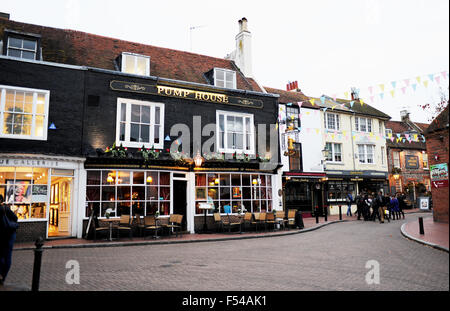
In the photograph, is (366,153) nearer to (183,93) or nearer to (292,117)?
(292,117)

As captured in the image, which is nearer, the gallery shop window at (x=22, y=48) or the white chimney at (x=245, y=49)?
the gallery shop window at (x=22, y=48)

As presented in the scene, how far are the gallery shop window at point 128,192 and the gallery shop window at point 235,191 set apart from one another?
179 cm

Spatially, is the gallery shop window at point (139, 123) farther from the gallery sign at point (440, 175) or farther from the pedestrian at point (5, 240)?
the gallery sign at point (440, 175)

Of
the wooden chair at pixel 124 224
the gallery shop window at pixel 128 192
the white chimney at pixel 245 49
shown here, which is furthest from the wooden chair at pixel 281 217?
the white chimney at pixel 245 49

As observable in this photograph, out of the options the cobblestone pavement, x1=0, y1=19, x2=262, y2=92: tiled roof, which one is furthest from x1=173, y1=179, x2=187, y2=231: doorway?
x1=0, y1=19, x2=262, y2=92: tiled roof

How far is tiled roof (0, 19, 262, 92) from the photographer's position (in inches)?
609

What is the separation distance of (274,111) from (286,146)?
555cm

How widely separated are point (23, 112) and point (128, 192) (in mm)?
5180

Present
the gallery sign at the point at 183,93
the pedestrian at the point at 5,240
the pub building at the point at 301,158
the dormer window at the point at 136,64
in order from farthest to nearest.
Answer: the pub building at the point at 301,158 → the dormer window at the point at 136,64 → the gallery sign at the point at 183,93 → the pedestrian at the point at 5,240

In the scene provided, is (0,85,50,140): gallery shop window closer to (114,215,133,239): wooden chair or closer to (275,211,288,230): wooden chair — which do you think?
(114,215,133,239): wooden chair

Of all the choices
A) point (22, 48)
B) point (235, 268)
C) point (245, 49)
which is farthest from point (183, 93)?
point (235, 268)

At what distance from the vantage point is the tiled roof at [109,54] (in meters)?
15.5

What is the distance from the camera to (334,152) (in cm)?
2802

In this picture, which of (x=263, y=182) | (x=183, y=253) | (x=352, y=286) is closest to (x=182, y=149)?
(x=263, y=182)
